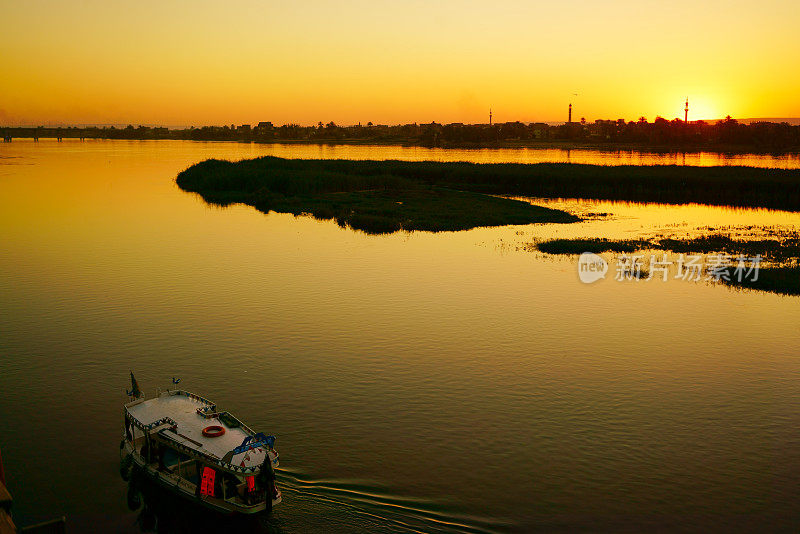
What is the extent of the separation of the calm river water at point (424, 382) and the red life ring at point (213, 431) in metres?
2.30

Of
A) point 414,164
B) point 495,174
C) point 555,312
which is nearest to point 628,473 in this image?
point 555,312

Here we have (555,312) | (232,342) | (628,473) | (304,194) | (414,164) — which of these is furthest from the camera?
(414,164)

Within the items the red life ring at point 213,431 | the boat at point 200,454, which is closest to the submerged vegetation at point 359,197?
the boat at point 200,454

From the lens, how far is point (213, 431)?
645 inches

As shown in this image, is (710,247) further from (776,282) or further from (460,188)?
(460,188)

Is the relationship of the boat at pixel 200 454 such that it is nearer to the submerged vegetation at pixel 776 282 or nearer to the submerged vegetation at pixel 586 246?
the submerged vegetation at pixel 776 282

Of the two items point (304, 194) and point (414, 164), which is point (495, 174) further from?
point (304, 194)

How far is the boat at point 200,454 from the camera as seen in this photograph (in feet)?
50.2

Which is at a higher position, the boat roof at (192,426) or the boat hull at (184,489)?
the boat roof at (192,426)

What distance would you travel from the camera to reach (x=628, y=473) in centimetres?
1836

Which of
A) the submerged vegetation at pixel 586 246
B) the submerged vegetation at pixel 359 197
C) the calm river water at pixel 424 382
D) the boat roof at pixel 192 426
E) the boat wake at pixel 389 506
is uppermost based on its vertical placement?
the submerged vegetation at pixel 359 197

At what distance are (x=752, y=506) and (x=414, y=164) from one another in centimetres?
9091

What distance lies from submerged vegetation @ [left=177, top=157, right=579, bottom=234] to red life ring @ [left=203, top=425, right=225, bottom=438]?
134 ft
